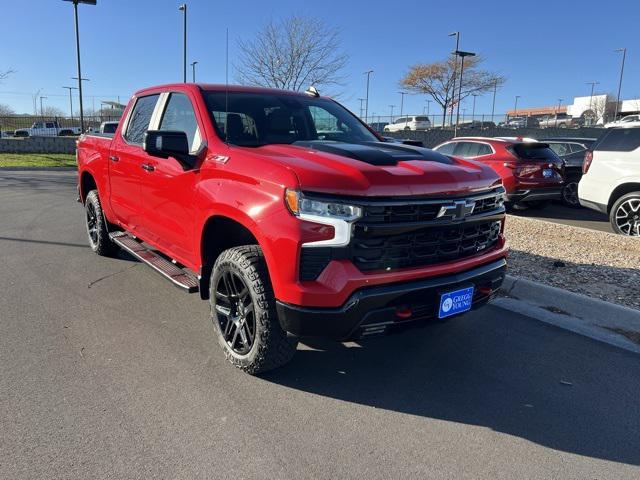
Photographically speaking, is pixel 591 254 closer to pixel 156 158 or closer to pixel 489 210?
pixel 489 210

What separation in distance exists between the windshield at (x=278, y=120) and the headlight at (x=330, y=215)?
1.19 metres

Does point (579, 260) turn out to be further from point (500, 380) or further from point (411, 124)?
point (411, 124)

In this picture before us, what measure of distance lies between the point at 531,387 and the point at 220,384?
2.08 metres

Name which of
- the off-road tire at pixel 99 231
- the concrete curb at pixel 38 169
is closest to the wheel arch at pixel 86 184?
the off-road tire at pixel 99 231

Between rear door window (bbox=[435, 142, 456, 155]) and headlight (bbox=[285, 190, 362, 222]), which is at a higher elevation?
rear door window (bbox=[435, 142, 456, 155])

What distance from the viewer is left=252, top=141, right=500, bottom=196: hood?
286 cm

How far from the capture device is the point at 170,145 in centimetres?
358

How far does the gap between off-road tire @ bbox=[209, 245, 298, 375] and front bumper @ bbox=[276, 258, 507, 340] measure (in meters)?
0.19

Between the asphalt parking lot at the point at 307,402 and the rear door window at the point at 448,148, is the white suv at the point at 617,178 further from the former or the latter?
the asphalt parking lot at the point at 307,402

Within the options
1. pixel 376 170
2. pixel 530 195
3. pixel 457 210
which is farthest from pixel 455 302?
pixel 530 195

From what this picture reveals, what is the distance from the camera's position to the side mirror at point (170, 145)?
3570 millimetres

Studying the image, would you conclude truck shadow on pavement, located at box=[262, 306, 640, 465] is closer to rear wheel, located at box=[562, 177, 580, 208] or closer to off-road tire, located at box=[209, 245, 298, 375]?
off-road tire, located at box=[209, 245, 298, 375]

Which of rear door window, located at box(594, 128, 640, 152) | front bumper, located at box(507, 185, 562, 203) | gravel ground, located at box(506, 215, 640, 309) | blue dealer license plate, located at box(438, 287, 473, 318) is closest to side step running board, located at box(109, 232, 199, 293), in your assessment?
blue dealer license plate, located at box(438, 287, 473, 318)

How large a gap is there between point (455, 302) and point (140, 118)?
3.68m
